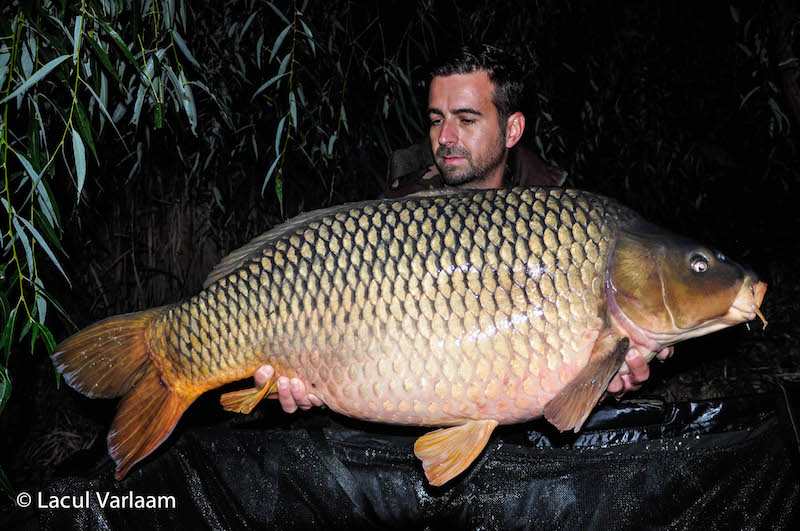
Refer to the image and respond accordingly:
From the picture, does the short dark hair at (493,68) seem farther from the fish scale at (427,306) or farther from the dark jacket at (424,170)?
the fish scale at (427,306)

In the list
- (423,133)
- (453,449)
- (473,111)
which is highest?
(473,111)

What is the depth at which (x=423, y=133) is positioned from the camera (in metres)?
2.57

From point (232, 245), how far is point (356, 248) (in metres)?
1.86

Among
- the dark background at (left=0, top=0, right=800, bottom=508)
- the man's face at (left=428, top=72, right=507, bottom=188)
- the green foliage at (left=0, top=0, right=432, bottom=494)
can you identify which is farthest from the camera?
the dark background at (left=0, top=0, right=800, bottom=508)

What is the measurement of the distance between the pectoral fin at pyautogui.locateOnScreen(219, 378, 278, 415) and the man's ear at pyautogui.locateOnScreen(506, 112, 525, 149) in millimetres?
1108

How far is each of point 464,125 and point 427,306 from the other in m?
0.87

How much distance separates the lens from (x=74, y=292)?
2.74 metres

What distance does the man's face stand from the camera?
1.91 m

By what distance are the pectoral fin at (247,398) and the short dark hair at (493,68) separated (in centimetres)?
109

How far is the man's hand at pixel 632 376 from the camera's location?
1338 mm

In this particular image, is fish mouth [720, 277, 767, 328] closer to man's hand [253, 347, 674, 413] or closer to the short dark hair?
man's hand [253, 347, 674, 413]

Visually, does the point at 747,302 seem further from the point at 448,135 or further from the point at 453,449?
the point at 448,135
